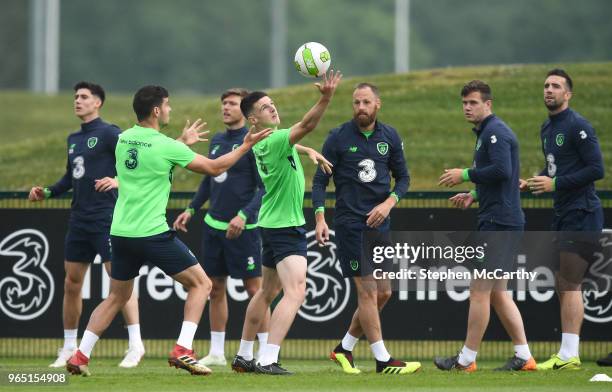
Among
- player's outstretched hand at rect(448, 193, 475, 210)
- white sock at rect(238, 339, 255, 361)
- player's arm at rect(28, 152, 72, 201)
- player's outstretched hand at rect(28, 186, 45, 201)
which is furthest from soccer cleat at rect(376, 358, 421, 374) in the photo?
player's outstretched hand at rect(28, 186, 45, 201)

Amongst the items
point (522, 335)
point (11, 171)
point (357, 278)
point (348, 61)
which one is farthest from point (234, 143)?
point (348, 61)

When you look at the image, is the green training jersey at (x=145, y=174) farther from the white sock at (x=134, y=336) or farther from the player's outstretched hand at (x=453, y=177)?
the white sock at (x=134, y=336)

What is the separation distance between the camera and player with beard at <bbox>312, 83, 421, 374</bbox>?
1130 cm

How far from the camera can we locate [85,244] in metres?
12.9

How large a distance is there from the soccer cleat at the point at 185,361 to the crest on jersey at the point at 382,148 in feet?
8.09

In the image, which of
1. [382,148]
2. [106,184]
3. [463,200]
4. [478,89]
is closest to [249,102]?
[382,148]

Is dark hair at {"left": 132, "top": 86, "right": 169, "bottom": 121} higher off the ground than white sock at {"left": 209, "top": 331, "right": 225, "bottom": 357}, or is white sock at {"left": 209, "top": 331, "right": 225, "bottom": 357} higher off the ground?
dark hair at {"left": 132, "top": 86, "right": 169, "bottom": 121}

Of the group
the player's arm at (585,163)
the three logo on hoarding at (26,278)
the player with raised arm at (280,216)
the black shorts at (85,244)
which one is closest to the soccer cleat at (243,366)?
the player with raised arm at (280,216)

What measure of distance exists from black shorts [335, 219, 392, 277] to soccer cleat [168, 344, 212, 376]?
1605mm

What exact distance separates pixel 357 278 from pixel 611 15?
57.6 m

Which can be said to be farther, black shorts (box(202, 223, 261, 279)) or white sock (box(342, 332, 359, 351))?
black shorts (box(202, 223, 261, 279))

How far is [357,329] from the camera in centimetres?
1184

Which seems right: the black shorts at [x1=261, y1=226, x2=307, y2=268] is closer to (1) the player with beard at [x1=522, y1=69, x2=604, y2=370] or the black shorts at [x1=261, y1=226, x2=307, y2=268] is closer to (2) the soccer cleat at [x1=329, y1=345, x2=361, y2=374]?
(2) the soccer cleat at [x1=329, y1=345, x2=361, y2=374]

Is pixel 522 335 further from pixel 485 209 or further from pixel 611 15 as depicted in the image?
pixel 611 15
